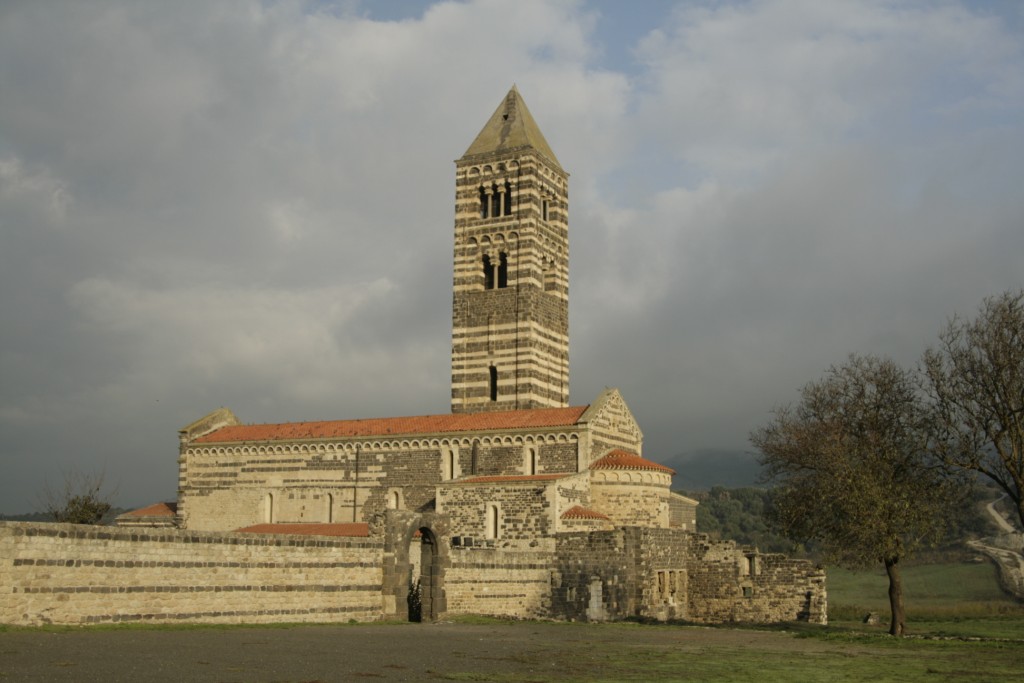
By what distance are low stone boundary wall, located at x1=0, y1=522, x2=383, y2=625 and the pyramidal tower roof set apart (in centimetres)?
3342

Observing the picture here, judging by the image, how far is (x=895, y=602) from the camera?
3147 cm

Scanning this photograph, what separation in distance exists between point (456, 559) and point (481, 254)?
2666 cm

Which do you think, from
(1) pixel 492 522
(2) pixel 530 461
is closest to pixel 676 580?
(1) pixel 492 522

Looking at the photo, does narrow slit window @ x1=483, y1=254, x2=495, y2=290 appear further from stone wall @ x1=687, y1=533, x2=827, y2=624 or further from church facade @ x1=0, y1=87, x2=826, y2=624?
stone wall @ x1=687, y1=533, x2=827, y2=624

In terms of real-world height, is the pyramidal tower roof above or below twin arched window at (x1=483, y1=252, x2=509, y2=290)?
above

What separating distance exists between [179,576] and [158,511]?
109ft

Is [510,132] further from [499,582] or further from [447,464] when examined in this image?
[499,582]

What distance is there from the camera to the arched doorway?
30.9 m

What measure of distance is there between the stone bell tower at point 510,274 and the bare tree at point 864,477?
20.0 m

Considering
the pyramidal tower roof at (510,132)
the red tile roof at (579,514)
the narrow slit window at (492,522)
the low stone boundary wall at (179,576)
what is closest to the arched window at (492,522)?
the narrow slit window at (492,522)

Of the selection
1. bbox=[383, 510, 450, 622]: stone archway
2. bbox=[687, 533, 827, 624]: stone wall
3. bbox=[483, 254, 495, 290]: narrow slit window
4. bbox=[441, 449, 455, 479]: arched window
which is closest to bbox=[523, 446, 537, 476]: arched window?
bbox=[441, 449, 455, 479]: arched window

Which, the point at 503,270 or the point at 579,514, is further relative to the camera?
the point at 503,270

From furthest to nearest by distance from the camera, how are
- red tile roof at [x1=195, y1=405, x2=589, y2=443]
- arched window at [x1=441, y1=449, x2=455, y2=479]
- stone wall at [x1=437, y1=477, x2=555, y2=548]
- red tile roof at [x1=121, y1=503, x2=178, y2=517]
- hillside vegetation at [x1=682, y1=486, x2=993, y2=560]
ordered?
hillside vegetation at [x1=682, y1=486, x2=993, y2=560]
red tile roof at [x1=121, y1=503, x2=178, y2=517]
arched window at [x1=441, y1=449, x2=455, y2=479]
red tile roof at [x1=195, y1=405, x2=589, y2=443]
stone wall at [x1=437, y1=477, x2=555, y2=548]

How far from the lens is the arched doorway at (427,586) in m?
30.9
